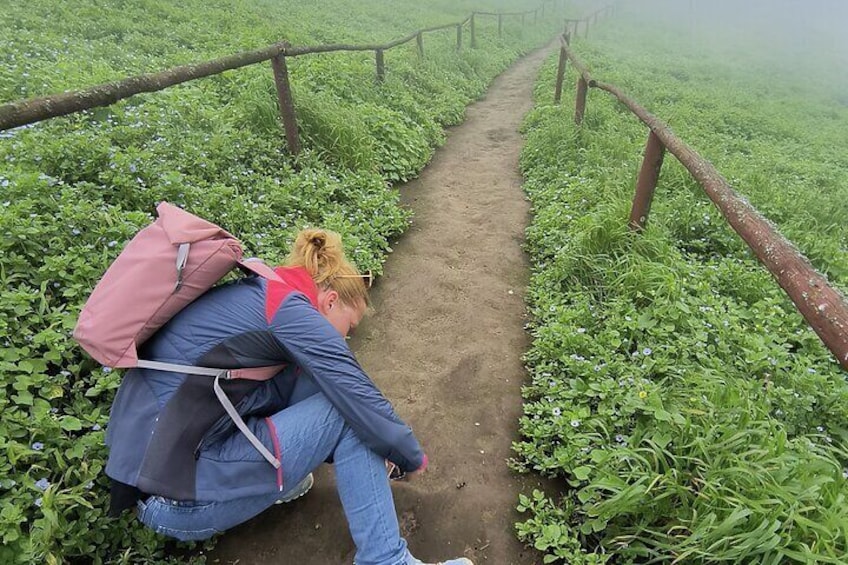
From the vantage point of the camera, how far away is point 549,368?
2.92 m

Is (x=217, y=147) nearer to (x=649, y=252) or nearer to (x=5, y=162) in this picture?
(x=5, y=162)

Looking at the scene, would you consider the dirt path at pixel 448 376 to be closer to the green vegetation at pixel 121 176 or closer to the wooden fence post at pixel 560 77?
the green vegetation at pixel 121 176

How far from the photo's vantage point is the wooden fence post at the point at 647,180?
134 inches

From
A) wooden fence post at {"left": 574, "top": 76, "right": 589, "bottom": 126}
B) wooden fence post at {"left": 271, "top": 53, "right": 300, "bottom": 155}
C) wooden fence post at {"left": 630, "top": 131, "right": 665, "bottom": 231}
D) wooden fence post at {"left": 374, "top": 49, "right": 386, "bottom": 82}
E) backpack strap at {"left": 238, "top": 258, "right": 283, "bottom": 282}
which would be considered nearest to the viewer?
backpack strap at {"left": 238, "top": 258, "right": 283, "bottom": 282}

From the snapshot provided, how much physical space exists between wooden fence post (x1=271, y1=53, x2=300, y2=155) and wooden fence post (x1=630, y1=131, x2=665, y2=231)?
9.99 feet

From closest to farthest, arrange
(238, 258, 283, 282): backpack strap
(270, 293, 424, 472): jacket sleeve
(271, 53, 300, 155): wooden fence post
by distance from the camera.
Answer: (270, 293, 424, 472): jacket sleeve, (238, 258, 283, 282): backpack strap, (271, 53, 300, 155): wooden fence post

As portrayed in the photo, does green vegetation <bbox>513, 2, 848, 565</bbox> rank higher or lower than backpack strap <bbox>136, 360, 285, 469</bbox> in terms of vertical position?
lower

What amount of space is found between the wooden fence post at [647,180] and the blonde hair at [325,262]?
7.82 feet

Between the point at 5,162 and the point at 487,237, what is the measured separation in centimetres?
349

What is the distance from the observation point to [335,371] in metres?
1.73

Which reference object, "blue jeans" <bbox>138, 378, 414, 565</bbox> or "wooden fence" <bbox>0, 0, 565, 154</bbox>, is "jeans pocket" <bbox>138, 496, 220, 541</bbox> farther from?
"wooden fence" <bbox>0, 0, 565, 154</bbox>

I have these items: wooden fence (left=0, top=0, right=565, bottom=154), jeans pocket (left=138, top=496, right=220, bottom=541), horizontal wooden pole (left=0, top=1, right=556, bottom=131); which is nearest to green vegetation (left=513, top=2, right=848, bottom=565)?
jeans pocket (left=138, top=496, right=220, bottom=541)

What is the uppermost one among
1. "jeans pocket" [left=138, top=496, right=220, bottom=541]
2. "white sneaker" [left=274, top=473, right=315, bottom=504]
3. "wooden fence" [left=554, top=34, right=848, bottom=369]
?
"wooden fence" [left=554, top=34, right=848, bottom=369]

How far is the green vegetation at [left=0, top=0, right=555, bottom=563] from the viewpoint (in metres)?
1.92
